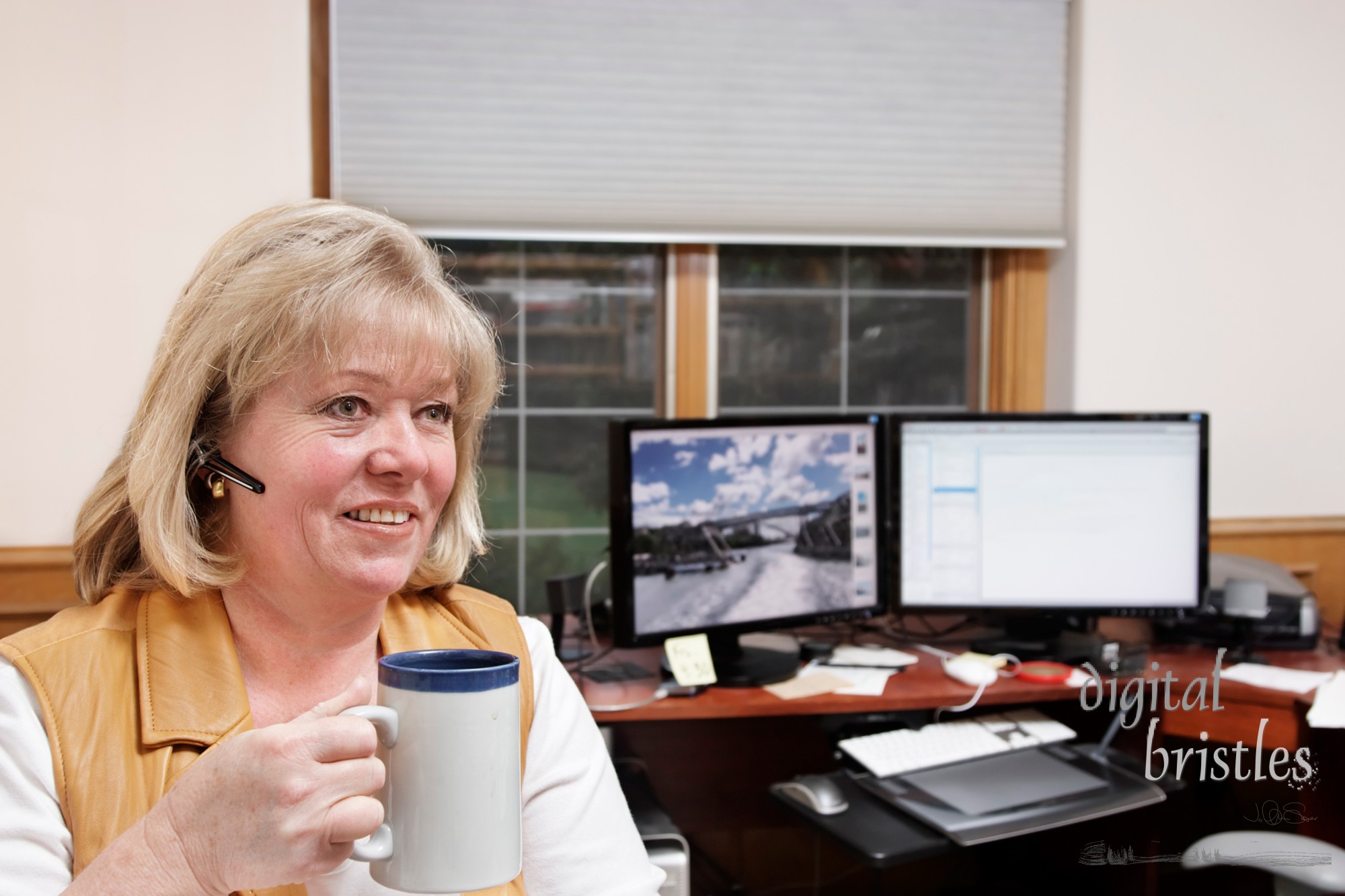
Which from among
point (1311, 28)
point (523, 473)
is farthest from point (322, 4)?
point (1311, 28)

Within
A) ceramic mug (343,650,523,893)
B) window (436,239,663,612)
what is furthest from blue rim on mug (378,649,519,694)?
window (436,239,663,612)

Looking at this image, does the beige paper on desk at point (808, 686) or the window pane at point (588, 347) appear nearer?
the beige paper on desk at point (808, 686)

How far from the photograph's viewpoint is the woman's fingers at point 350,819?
696 mm

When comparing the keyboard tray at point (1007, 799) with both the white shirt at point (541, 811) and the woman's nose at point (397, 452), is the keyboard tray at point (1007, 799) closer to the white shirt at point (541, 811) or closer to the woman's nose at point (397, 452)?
the white shirt at point (541, 811)

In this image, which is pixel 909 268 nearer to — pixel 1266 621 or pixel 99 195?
pixel 1266 621

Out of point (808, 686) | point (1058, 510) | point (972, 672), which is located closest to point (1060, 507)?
point (1058, 510)

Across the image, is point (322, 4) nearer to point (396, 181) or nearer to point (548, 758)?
point (396, 181)

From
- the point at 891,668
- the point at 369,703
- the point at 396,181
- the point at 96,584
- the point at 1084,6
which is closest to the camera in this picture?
the point at 369,703

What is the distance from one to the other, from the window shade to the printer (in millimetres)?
921

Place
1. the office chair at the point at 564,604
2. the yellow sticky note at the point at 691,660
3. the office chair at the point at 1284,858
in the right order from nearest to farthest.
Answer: the office chair at the point at 1284,858
the yellow sticky note at the point at 691,660
the office chair at the point at 564,604

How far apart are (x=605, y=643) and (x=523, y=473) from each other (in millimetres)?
596

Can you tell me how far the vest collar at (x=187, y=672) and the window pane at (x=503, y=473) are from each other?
148 centimetres

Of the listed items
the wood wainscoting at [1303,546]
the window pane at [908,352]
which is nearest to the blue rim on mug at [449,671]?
the window pane at [908,352]

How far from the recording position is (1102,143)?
8.00 ft
